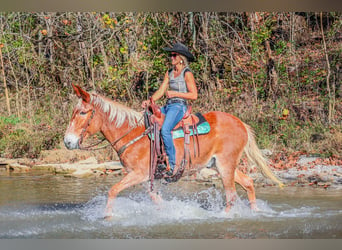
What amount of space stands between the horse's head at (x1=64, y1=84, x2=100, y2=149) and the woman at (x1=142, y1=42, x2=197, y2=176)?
1.58ft

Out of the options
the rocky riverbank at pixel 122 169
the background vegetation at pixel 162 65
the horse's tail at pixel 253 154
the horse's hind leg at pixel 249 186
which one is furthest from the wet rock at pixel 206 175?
the horse's hind leg at pixel 249 186

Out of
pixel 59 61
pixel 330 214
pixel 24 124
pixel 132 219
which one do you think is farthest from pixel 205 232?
pixel 59 61

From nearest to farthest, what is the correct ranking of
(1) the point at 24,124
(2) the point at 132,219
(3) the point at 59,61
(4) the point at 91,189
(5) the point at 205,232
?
(5) the point at 205,232 < (2) the point at 132,219 < (4) the point at 91,189 < (1) the point at 24,124 < (3) the point at 59,61

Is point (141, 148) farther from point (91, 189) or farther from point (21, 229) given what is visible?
point (91, 189)

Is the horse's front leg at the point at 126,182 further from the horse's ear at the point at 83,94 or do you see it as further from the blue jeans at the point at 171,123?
the horse's ear at the point at 83,94

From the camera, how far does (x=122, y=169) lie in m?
7.54

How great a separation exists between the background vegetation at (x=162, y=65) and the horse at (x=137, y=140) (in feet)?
8.38

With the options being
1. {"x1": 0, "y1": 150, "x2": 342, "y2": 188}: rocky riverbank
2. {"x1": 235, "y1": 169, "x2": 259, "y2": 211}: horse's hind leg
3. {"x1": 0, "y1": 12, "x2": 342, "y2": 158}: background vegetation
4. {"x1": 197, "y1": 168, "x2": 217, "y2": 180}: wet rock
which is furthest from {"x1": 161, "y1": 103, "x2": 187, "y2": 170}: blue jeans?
{"x1": 0, "y1": 12, "x2": 342, "y2": 158}: background vegetation

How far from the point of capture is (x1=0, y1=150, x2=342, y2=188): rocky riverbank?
22.0 ft

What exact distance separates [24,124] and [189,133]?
12.2ft

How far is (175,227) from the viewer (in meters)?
4.87

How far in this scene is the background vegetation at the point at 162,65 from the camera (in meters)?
7.96

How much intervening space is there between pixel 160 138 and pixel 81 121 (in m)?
0.72

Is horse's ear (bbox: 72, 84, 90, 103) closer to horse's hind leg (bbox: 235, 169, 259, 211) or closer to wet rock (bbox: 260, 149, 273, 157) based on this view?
horse's hind leg (bbox: 235, 169, 259, 211)
